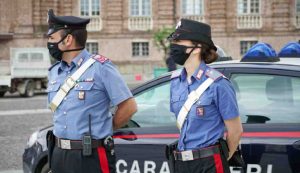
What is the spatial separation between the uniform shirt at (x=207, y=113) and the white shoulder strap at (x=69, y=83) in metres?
0.75

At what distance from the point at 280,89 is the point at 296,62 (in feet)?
0.88

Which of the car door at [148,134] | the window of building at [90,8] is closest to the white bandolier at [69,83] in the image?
the car door at [148,134]

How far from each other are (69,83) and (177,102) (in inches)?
30.2

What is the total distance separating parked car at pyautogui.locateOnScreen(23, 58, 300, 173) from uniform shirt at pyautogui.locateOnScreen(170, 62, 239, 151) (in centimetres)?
78

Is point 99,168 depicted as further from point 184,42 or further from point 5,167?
point 5,167

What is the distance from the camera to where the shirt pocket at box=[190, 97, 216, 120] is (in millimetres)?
3326

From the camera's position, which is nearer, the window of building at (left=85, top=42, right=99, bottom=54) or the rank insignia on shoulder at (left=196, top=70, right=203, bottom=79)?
the rank insignia on shoulder at (left=196, top=70, right=203, bottom=79)

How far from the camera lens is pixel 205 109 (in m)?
3.33

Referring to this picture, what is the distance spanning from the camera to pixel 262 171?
157 inches

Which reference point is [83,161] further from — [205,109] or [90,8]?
[90,8]

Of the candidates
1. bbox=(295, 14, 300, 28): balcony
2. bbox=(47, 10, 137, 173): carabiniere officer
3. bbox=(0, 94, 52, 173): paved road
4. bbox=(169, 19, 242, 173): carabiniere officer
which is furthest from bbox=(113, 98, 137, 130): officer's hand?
bbox=(295, 14, 300, 28): balcony

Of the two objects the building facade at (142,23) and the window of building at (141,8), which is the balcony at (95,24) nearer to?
the building facade at (142,23)

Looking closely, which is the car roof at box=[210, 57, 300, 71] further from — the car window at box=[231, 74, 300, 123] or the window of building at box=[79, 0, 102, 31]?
the window of building at box=[79, 0, 102, 31]

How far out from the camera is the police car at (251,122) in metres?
3.98
